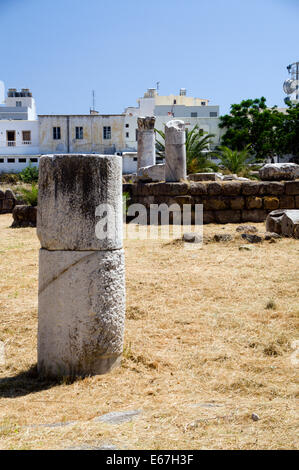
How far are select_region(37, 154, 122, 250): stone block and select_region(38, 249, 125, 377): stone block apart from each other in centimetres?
9

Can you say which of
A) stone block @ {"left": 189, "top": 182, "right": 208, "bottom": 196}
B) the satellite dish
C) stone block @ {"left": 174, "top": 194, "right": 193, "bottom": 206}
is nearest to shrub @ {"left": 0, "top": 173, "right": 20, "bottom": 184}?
stone block @ {"left": 174, "top": 194, "right": 193, "bottom": 206}

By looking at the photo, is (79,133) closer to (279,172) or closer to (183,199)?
(183,199)

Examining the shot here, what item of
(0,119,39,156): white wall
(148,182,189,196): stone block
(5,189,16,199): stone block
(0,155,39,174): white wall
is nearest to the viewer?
(148,182,189,196): stone block

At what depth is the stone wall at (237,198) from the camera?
46.6 ft

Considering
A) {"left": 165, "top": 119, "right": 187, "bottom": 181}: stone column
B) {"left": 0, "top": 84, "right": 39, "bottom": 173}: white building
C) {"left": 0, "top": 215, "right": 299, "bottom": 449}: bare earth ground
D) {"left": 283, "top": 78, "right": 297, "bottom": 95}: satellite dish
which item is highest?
{"left": 283, "top": 78, "right": 297, "bottom": 95}: satellite dish

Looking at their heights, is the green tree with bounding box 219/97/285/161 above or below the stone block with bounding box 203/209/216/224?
above

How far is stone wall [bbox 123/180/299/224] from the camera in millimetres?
14211

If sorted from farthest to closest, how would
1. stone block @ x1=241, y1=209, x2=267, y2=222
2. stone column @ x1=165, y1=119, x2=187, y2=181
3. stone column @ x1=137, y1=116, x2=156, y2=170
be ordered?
1. stone column @ x1=137, y1=116, x2=156, y2=170
2. stone column @ x1=165, y1=119, x2=187, y2=181
3. stone block @ x1=241, y1=209, x2=267, y2=222

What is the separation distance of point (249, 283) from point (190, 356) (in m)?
2.86

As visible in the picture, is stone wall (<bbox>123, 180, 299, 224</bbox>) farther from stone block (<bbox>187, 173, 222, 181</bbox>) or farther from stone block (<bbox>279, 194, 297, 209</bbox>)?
stone block (<bbox>187, 173, 222, 181</bbox>)

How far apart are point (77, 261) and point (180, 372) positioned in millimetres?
1293

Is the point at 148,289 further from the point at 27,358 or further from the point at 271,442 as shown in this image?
the point at 271,442

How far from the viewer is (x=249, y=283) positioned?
291 inches
